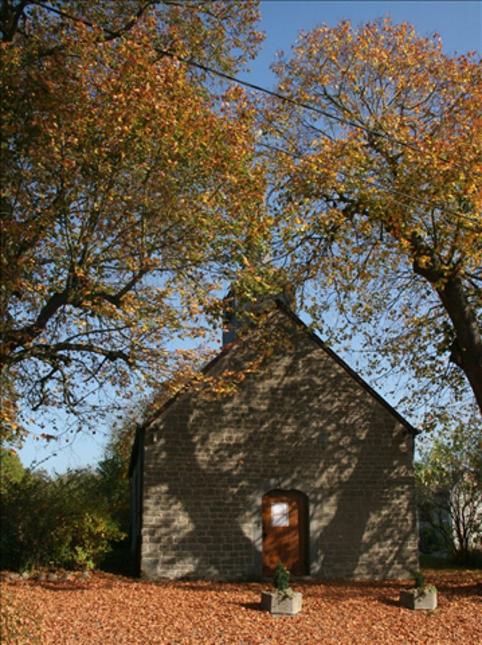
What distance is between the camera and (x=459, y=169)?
13.5 meters

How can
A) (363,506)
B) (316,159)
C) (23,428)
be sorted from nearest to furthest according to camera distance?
1. (23,428)
2. (316,159)
3. (363,506)

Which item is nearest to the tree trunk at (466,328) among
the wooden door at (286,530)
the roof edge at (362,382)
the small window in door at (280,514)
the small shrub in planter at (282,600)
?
the roof edge at (362,382)

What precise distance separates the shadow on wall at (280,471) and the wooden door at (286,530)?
11.6 inches

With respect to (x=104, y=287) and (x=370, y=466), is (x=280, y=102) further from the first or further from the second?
(x=370, y=466)

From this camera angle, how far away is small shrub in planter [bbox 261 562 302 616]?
11.7 metres

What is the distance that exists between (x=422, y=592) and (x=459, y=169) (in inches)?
342

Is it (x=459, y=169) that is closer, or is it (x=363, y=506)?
(x=459, y=169)

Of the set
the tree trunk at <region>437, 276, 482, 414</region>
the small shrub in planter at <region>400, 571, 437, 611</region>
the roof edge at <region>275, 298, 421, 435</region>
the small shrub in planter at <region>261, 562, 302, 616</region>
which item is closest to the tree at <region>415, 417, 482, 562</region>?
the roof edge at <region>275, 298, 421, 435</region>

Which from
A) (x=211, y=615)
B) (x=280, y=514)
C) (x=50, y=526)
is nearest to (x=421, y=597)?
(x=211, y=615)

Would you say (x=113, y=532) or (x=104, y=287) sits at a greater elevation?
(x=104, y=287)

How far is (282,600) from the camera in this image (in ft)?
38.5

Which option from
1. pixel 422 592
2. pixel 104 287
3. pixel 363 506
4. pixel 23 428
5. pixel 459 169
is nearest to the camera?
pixel 23 428

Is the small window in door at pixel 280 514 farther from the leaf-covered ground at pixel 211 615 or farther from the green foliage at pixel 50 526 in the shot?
the green foliage at pixel 50 526

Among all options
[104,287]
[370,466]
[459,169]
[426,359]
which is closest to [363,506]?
[370,466]
